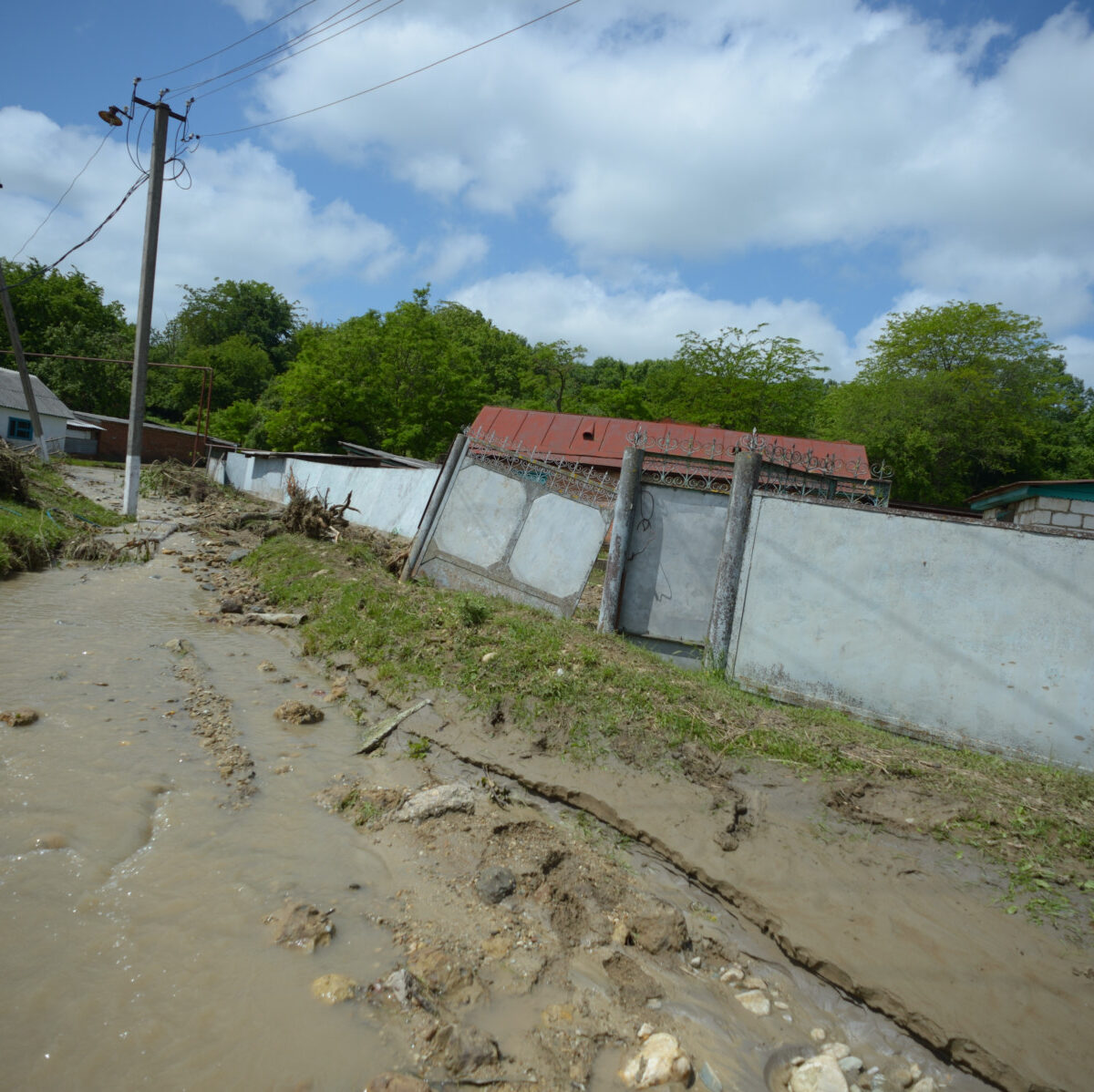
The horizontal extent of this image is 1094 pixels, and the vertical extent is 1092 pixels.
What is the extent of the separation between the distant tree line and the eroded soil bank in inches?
900

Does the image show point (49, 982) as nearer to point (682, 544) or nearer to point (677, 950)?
point (677, 950)

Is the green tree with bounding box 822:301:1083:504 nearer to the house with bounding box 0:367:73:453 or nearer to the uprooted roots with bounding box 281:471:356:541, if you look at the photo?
the uprooted roots with bounding box 281:471:356:541

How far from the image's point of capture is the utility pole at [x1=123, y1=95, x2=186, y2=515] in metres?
13.7

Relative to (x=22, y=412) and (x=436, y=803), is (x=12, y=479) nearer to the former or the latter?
(x=436, y=803)

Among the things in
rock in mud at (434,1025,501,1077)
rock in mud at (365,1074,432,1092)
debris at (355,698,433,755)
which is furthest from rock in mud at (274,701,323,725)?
rock in mud at (365,1074,432,1092)

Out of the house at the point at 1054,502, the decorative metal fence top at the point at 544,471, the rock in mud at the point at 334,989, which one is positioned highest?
the house at the point at 1054,502

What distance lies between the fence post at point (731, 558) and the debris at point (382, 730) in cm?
250

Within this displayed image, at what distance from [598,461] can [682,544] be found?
39.1 feet

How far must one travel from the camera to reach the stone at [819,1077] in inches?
98.0

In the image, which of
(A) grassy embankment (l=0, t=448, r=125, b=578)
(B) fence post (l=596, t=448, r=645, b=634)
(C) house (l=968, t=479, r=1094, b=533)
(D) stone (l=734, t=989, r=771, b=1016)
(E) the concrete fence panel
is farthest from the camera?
(C) house (l=968, t=479, r=1094, b=533)

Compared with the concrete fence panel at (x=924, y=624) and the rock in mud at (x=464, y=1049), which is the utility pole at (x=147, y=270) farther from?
the rock in mud at (x=464, y=1049)

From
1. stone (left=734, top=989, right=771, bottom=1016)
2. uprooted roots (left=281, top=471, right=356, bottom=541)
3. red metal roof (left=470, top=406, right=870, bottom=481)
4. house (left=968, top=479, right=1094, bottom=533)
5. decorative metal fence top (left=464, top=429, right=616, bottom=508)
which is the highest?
red metal roof (left=470, top=406, right=870, bottom=481)

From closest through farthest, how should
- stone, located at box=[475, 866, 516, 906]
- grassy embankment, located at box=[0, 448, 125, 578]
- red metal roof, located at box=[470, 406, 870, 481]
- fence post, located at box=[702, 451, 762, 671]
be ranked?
1. stone, located at box=[475, 866, 516, 906]
2. fence post, located at box=[702, 451, 762, 671]
3. grassy embankment, located at box=[0, 448, 125, 578]
4. red metal roof, located at box=[470, 406, 870, 481]

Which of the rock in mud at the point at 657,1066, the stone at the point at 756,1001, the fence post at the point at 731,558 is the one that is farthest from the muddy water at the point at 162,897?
the fence post at the point at 731,558
